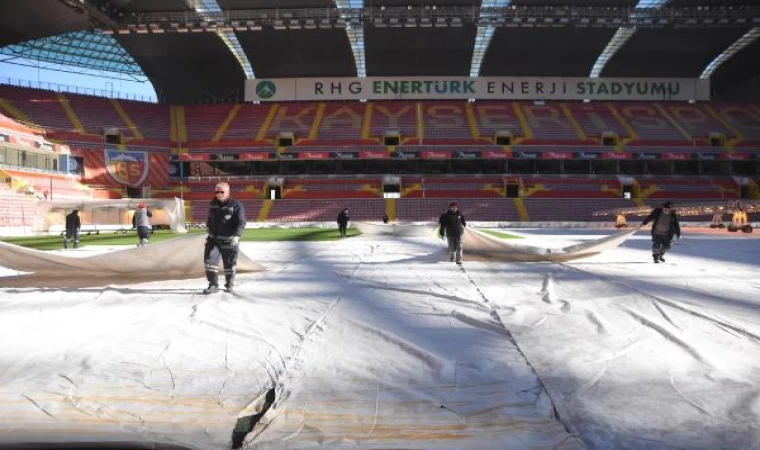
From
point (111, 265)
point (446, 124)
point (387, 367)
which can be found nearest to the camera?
point (387, 367)

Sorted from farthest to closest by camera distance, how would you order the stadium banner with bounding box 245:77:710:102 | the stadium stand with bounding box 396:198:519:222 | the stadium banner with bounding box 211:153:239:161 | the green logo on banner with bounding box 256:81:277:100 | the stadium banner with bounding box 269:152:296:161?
the green logo on banner with bounding box 256:81:277:100 → the stadium banner with bounding box 245:77:710:102 → the stadium banner with bounding box 211:153:239:161 → the stadium banner with bounding box 269:152:296:161 → the stadium stand with bounding box 396:198:519:222

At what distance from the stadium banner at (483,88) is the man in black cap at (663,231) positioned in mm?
41850

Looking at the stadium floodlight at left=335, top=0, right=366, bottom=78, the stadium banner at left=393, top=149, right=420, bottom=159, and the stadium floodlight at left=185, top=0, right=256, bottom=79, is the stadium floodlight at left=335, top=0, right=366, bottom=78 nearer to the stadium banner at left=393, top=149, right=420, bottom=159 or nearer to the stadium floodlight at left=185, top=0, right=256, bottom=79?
the stadium floodlight at left=185, top=0, right=256, bottom=79

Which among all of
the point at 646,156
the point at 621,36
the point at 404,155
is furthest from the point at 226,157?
the point at 646,156

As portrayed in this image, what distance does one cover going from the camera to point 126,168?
1911 inches

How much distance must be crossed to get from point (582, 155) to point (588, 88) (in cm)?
845

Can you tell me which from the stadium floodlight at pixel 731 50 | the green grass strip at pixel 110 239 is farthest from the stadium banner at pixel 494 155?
the green grass strip at pixel 110 239

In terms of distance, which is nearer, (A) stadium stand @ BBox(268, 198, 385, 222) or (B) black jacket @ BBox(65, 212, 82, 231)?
(B) black jacket @ BBox(65, 212, 82, 231)

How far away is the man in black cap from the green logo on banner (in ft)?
153

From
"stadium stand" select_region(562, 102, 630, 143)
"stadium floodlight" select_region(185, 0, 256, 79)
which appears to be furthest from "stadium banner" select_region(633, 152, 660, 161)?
"stadium floodlight" select_region(185, 0, 256, 79)

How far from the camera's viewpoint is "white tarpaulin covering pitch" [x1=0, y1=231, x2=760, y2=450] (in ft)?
10.2

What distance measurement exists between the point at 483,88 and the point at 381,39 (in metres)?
13.5

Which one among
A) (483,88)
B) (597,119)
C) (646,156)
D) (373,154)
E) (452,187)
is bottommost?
(452,187)

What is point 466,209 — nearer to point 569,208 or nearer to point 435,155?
point 435,155
